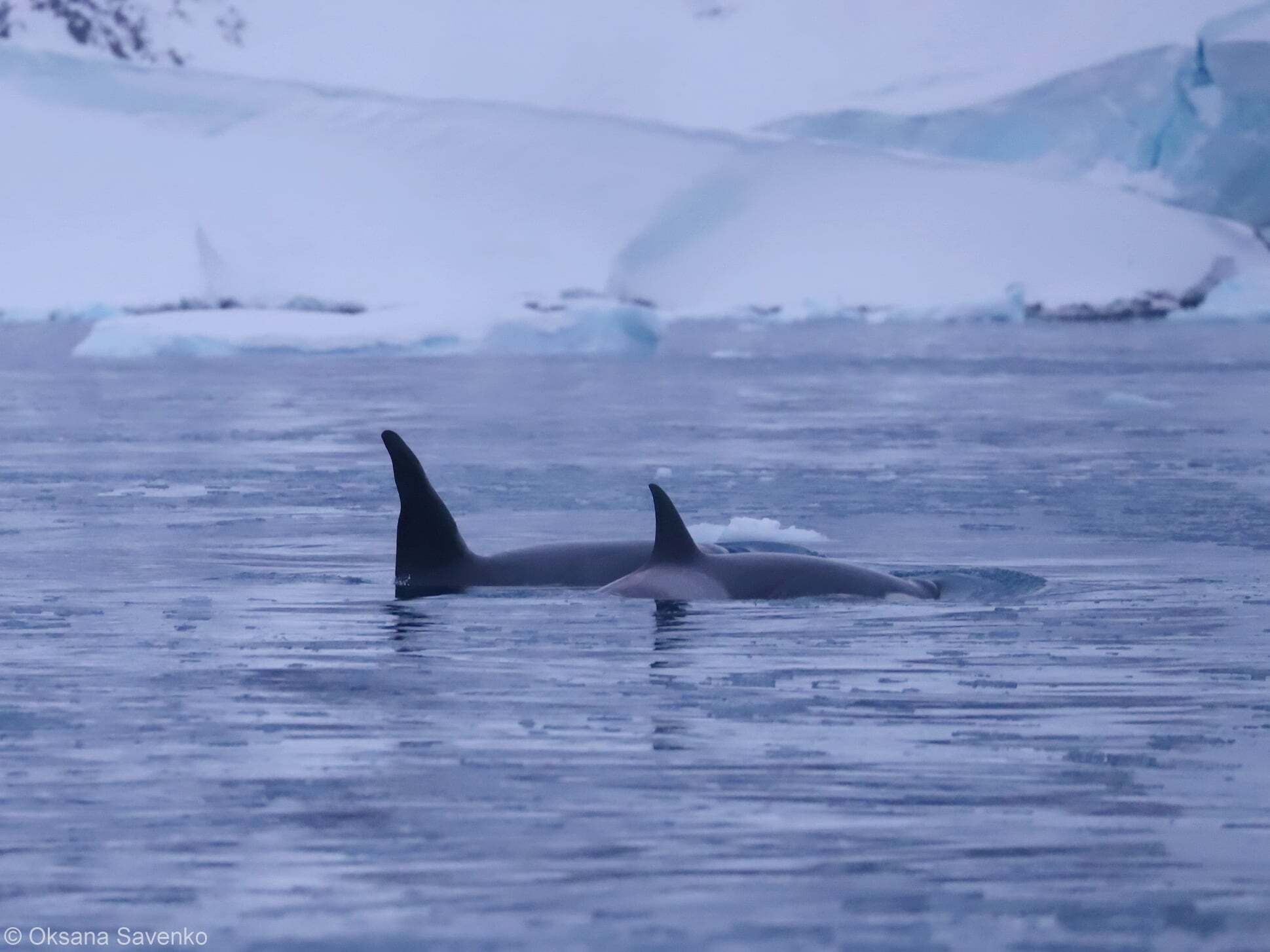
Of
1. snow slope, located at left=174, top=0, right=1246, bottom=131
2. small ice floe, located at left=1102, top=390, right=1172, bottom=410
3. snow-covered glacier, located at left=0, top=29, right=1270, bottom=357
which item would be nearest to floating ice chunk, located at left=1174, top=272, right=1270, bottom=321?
snow-covered glacier, located at left=0, top=29, right=1270, bottom=357

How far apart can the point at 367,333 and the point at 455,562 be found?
27.7m

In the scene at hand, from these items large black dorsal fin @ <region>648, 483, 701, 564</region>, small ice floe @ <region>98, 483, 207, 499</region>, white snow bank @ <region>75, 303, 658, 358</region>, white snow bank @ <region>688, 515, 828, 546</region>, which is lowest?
white snow bank @ <region>75, 303, 658, 358</region>

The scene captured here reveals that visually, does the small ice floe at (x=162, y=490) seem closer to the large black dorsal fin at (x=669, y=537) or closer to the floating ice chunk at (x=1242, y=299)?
the large black dorsal fin at (x=669, y=537)

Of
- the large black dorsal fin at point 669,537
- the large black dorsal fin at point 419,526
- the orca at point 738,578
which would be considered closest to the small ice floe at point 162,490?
the large black dorsal fin at point 419,526

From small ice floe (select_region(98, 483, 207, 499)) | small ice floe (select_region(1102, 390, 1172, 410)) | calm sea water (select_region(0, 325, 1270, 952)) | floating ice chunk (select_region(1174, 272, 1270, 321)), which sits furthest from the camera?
floating ice chunk (select_region(1174, 272, 1270, 321))

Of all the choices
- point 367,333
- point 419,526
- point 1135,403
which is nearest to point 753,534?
point 419,526

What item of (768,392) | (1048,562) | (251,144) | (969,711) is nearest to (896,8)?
(251,144)

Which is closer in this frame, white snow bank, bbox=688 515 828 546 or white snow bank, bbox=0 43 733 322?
white snow bank, bbox=688 515 828 546

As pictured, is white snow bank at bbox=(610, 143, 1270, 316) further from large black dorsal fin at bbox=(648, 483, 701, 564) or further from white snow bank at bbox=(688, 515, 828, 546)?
large black dorsal fin at bbox=(648, 483, 701, 564)

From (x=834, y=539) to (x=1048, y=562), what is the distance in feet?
5.27

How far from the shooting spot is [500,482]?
55.1ft

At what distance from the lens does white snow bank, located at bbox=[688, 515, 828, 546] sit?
12461mm

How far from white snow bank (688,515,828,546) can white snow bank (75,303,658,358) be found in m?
24.7

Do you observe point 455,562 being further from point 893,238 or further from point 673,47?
point 673,47
